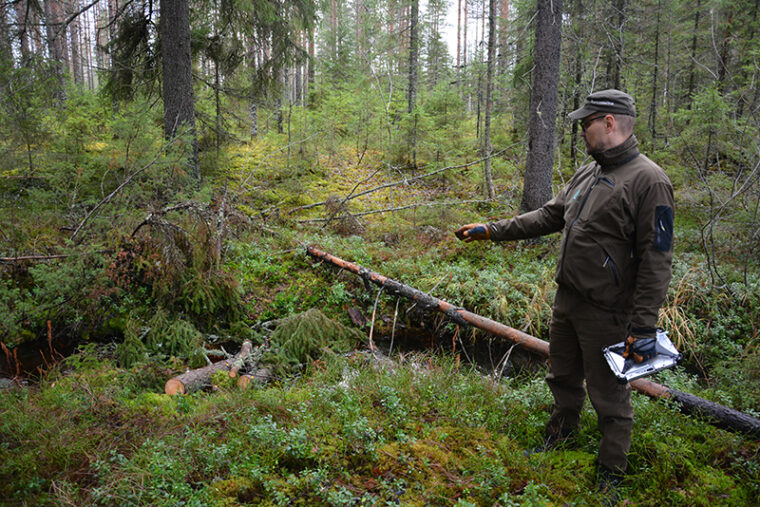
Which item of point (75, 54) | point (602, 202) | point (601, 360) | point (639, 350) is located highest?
point (75, 54)

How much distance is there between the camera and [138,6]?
10.0 m

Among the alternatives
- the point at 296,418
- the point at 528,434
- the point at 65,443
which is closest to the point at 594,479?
the point at 528,434

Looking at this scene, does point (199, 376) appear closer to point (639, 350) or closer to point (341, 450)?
point (341, 450)

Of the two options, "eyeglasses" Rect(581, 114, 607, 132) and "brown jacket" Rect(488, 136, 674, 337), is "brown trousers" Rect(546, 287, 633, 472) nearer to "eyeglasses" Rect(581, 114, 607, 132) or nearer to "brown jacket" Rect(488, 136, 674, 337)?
"brown jacket" Rect(488, 136, 674, 337)

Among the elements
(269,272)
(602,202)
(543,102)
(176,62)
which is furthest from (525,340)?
(176,62)

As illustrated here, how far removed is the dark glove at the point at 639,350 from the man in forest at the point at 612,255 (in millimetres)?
16

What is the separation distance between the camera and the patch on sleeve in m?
2.57

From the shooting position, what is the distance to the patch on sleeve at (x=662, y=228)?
8.44ft

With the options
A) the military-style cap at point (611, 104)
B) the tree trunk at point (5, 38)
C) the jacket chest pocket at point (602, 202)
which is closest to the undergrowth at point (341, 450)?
the jacket chest pocket at point (602, 202)

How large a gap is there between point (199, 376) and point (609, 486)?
4.26 metres

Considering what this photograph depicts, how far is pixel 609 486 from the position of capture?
2.85 metres

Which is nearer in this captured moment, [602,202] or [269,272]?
[602,202]

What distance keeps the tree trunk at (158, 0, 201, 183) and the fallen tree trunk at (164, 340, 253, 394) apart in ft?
17.8

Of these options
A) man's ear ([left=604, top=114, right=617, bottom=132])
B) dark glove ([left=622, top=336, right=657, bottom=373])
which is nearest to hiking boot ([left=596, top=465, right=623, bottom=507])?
dark glove ([left=622, top=336, right=657, bottom=373])
